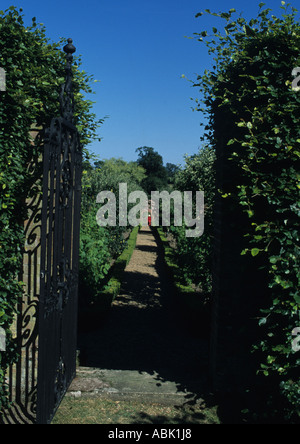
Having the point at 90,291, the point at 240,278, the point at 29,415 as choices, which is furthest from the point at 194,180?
the point at 29,415

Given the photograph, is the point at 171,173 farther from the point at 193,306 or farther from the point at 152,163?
the point at 193,306

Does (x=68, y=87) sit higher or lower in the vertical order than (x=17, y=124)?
higher

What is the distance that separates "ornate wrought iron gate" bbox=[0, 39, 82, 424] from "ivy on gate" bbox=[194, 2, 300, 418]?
1.65 m

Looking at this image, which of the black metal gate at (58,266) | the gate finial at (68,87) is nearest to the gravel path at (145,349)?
the black metal gate at (58,266)

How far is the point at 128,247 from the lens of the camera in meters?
17.0

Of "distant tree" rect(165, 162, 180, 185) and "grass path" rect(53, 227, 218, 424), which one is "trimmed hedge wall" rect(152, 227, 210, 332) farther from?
"distant tree" rect(165, 162, 180, 185)

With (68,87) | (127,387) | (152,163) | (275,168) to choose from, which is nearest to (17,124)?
(68,87)

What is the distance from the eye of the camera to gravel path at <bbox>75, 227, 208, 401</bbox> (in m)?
4.58

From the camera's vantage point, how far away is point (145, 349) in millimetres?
6629

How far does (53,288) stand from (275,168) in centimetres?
226

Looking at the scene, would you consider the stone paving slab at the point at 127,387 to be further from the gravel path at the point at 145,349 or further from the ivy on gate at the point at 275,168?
the ivy on gate at the point at 275,168

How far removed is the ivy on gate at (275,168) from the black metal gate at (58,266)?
5.38 ft

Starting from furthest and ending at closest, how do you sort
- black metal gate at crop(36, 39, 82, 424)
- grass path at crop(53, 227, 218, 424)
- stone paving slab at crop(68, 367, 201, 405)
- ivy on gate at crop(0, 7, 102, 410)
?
stone paving slab at crop(68, 367, 201, 405) < grass path at crop(53, 227, 218, 424) < ivy on gate at crop(0, 7, 102, 410) < black metal gate at crop(36, 39, 82, 424)

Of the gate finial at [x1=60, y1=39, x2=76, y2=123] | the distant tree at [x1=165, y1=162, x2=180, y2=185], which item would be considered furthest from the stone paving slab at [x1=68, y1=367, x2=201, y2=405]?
the distant tree at [x1=165, y1=162, x2=180, y2=185]
